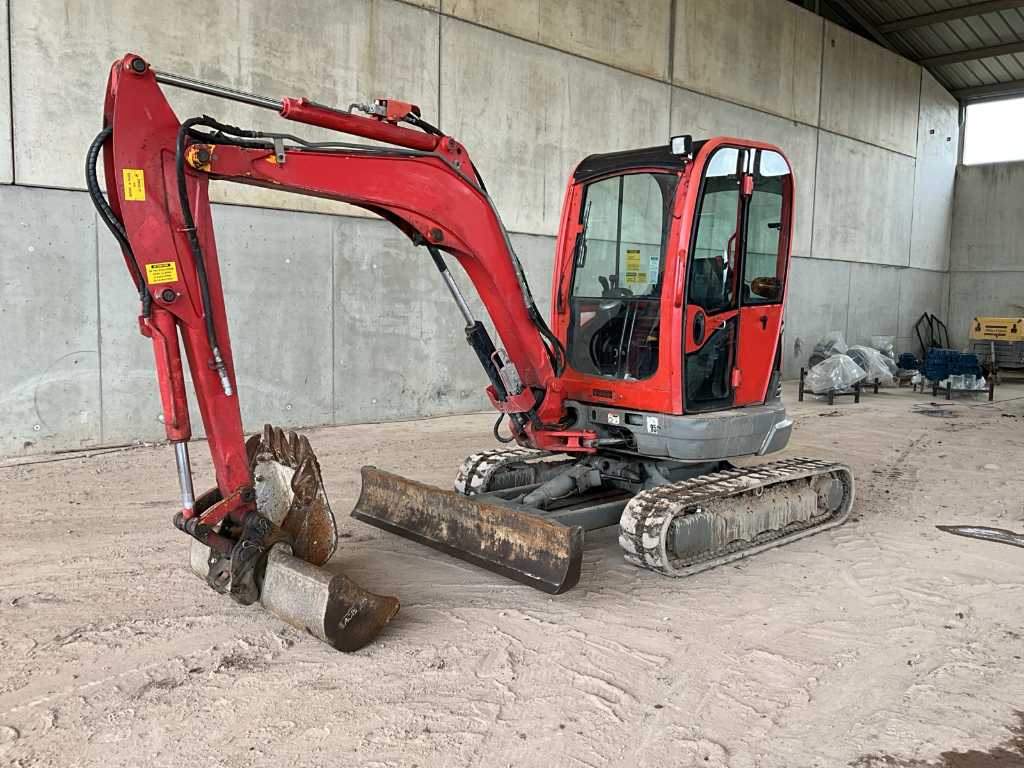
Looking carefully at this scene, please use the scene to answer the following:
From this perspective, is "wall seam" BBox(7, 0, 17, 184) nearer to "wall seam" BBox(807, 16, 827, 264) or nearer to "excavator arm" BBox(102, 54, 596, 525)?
"excavator arm" BBox(102, 54, 596, 525)

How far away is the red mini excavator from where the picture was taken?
3254 mm

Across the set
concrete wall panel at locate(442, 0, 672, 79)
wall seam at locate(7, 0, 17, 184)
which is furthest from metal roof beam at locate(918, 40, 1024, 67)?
wall seam at locate(7, 0, 17, 184)

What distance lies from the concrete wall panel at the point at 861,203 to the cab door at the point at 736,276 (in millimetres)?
11528

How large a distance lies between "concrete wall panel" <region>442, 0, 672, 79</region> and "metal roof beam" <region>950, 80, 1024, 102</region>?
11.5m

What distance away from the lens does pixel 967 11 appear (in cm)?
1692

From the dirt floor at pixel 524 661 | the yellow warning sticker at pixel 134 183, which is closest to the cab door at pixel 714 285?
the dirt floor at pixel 524 661

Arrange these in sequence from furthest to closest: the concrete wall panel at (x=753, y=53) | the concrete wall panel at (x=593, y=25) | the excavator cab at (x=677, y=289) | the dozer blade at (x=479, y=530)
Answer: the concrete wall panel at (x=753, y=53)
the concrete wall panel at (x=593, y=25)
the excavator cab at (x=677, y=289)
the dozer blade at (x=479, y=530)

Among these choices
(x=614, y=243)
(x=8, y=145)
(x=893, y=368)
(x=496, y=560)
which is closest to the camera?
(x=496, y=560)

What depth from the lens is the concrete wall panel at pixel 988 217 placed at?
19.4 m

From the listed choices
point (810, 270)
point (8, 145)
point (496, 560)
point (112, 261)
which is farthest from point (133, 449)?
point (810, 270)

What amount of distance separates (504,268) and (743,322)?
165 cm

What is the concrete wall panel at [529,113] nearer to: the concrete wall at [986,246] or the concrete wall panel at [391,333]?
the concrete wall panel at [391,333]

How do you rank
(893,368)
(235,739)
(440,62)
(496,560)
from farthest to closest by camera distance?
1. (893,368)
2. (440,62)
3. (496,560)
4. (235,739)

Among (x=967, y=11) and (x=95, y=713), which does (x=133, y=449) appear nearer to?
(x=95, y=713)
